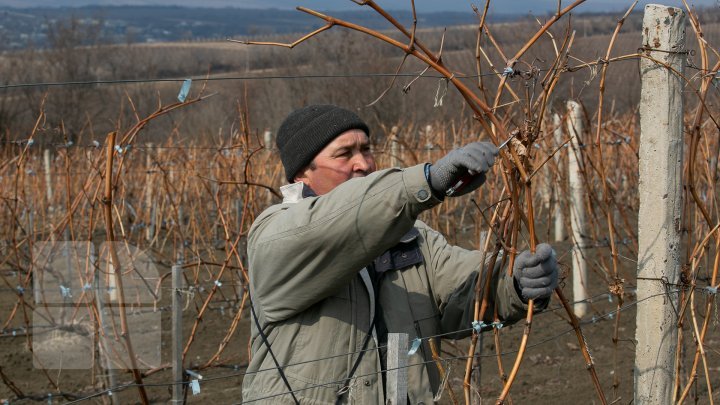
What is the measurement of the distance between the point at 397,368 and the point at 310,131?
0.62 m

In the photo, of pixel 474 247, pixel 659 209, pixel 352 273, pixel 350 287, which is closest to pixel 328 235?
pixel 352 273

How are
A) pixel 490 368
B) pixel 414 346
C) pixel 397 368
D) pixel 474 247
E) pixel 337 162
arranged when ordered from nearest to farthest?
1. pixel 397 368
2. pixel 414 346
3. pixel 337 162
4. pixel 490 368
5. pixel 474 247

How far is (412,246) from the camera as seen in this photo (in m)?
2.08

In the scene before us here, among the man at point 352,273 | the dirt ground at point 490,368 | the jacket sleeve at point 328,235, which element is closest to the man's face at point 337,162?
the man at point 352,273

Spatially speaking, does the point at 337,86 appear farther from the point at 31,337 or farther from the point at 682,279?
the point at 682,279

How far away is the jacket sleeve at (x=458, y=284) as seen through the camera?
207 cm

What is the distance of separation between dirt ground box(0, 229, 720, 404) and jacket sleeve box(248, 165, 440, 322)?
2.20m

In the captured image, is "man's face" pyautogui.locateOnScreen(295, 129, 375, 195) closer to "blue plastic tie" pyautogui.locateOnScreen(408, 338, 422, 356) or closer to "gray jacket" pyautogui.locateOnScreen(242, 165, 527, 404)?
"gray jacket" pyautogui.locateOnScreen(242, 165, 527, 404)

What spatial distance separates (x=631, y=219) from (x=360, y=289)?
871cm

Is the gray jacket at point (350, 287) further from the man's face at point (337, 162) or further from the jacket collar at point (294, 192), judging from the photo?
the man's face at point (337, 162)

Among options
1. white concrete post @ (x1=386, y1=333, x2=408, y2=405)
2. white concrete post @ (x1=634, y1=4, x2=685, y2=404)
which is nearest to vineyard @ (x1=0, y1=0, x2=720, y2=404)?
white concrete post @ (x1=634, y1=4, x2=685, y2=404)

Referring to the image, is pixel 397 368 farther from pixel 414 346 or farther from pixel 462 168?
pixel 462 168

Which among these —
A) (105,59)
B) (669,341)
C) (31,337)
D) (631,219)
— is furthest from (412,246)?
(105,59)

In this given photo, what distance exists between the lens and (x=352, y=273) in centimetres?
178
